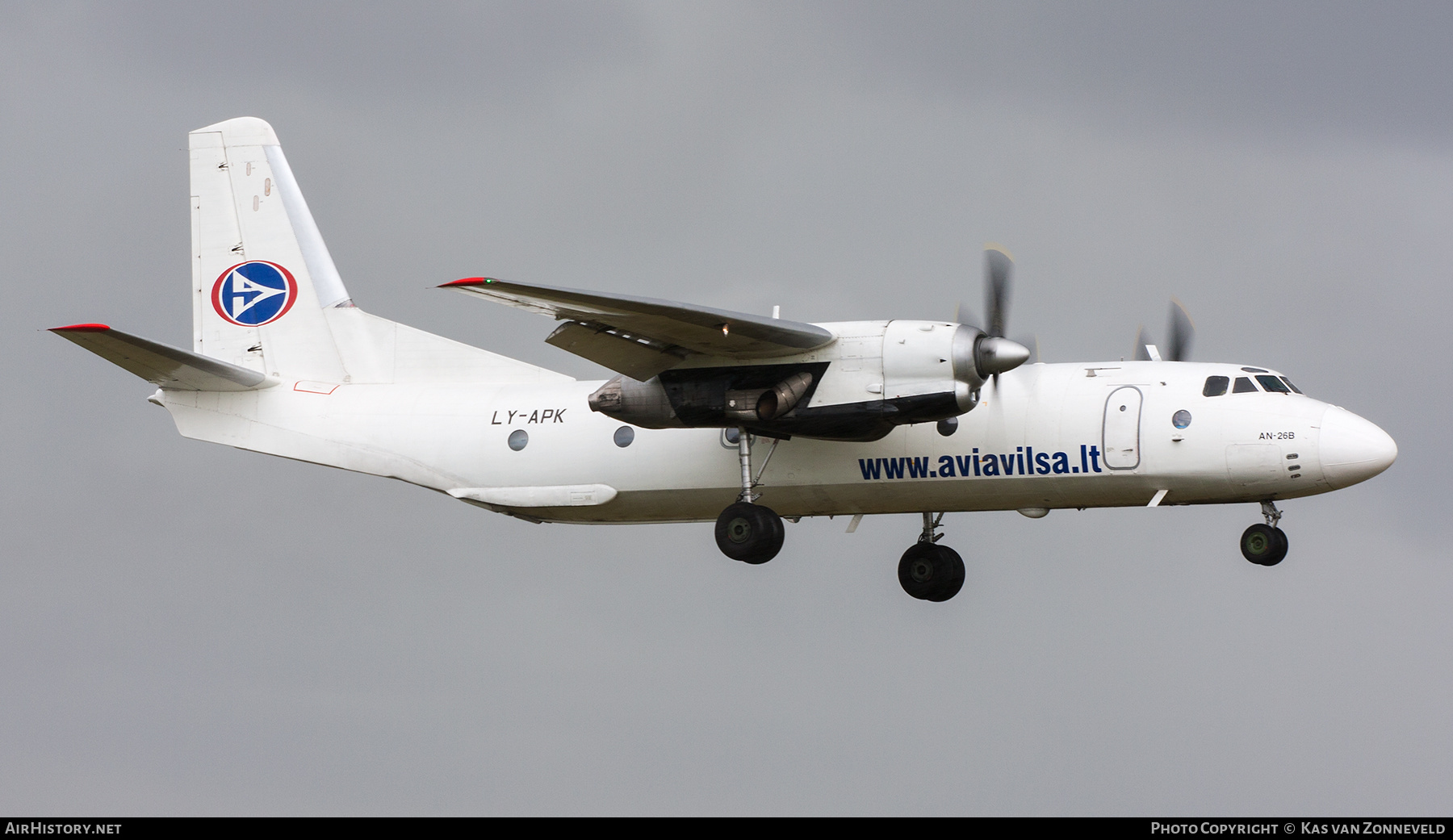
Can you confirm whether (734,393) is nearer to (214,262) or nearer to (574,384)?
(574,384)

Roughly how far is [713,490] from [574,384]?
274 cm

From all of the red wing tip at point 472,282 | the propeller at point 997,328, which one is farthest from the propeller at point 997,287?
the red wing tip at point 472,282

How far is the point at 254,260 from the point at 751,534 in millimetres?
9915

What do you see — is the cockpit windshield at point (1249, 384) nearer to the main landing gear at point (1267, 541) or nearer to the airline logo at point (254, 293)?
the main landing gear at point (1267, 541)

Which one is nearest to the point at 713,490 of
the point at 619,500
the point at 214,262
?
the point at 619,500

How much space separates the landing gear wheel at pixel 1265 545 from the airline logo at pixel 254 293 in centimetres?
1405

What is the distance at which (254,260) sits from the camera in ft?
86.1

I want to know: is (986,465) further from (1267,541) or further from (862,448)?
(1267,541)

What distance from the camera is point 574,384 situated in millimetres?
23641

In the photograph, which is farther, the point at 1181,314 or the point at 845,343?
the point at 1181,314

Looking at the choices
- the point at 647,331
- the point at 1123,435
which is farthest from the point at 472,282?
the point at 1123,435

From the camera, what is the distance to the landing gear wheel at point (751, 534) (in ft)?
68.7

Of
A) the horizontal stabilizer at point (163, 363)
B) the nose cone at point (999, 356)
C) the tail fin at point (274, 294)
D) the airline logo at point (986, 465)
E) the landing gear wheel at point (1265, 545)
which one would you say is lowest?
the landing gear wheel at point (1265, 545)

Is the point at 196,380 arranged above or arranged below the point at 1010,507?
above
